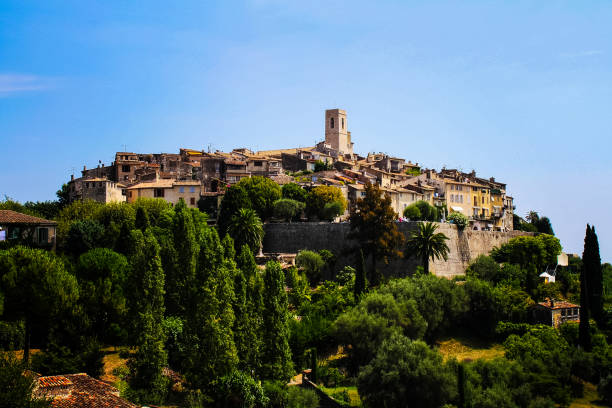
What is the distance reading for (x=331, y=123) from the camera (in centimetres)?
12812

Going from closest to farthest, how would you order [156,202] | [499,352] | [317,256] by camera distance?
[499,352] < [317,256] < [156,202]

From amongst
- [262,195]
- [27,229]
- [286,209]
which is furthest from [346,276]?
[27,229]

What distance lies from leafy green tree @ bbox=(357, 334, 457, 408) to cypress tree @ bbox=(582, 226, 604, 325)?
1693 centimetres

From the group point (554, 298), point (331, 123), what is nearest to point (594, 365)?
point (554, 298)

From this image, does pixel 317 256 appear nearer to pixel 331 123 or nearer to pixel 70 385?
pixel 70 385

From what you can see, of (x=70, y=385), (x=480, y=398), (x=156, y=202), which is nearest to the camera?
(x=70, y=385)

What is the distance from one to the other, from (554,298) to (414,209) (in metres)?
24.9

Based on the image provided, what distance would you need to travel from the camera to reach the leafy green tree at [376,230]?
5234cm

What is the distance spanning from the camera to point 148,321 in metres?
32.6

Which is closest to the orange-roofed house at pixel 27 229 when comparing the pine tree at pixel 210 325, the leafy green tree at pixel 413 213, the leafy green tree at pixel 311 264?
the pine tree at pixel 210 325

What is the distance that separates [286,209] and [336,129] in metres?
64.5

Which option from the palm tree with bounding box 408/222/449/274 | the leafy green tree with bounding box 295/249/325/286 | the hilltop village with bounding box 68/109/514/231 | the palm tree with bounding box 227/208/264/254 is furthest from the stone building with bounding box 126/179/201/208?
the palm tree with bounding box 408/222/449/274

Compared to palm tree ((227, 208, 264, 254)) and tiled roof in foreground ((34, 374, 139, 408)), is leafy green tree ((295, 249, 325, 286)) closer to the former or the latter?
palm tree ((227, 208, 264, 254))

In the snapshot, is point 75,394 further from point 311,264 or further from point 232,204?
point 232,204
